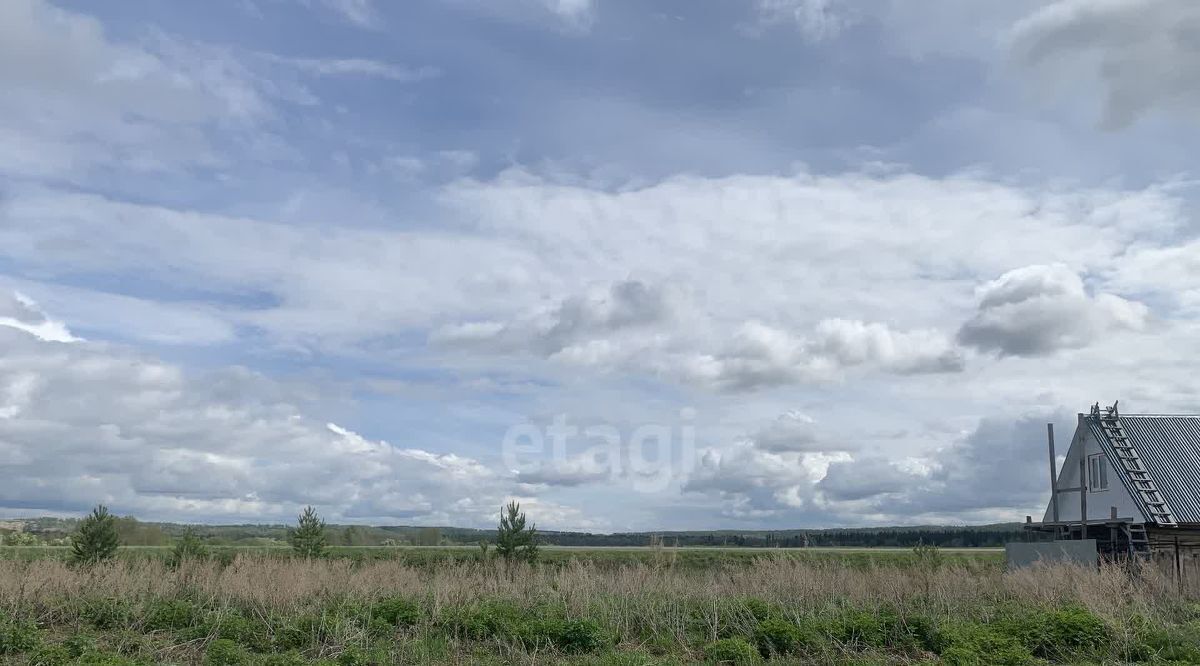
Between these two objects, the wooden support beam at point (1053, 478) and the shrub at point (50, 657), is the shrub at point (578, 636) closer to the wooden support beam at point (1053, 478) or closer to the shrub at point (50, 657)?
the shrub at point (50, 657)

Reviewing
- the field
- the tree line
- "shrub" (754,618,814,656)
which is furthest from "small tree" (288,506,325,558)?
"shrub" (754,618,814,656)

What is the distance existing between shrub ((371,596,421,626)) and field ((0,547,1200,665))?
0.03m

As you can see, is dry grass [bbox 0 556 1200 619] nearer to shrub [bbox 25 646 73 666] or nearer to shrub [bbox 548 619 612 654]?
shrub [bbox 548 619 612 654]

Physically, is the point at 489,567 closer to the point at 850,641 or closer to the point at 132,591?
the point at 132,591

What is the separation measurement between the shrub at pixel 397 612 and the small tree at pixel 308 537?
1599cm

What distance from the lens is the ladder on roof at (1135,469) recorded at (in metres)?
26.2

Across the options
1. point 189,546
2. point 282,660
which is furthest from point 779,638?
point 189,546

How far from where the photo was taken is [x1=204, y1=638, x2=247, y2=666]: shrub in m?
12.3

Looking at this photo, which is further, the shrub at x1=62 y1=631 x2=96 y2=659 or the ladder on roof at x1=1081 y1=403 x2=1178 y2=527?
the ladder on roof at x1=1081 y1=403 x2=1178 y2=527

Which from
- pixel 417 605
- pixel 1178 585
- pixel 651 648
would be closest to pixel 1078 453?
pixel 1178 585

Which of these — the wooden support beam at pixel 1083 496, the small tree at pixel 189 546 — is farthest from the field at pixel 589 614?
the wooden support beam at pixel 1083 496

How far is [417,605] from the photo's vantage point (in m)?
15.2

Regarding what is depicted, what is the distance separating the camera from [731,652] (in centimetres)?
1288

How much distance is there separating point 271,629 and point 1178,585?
1904cm
